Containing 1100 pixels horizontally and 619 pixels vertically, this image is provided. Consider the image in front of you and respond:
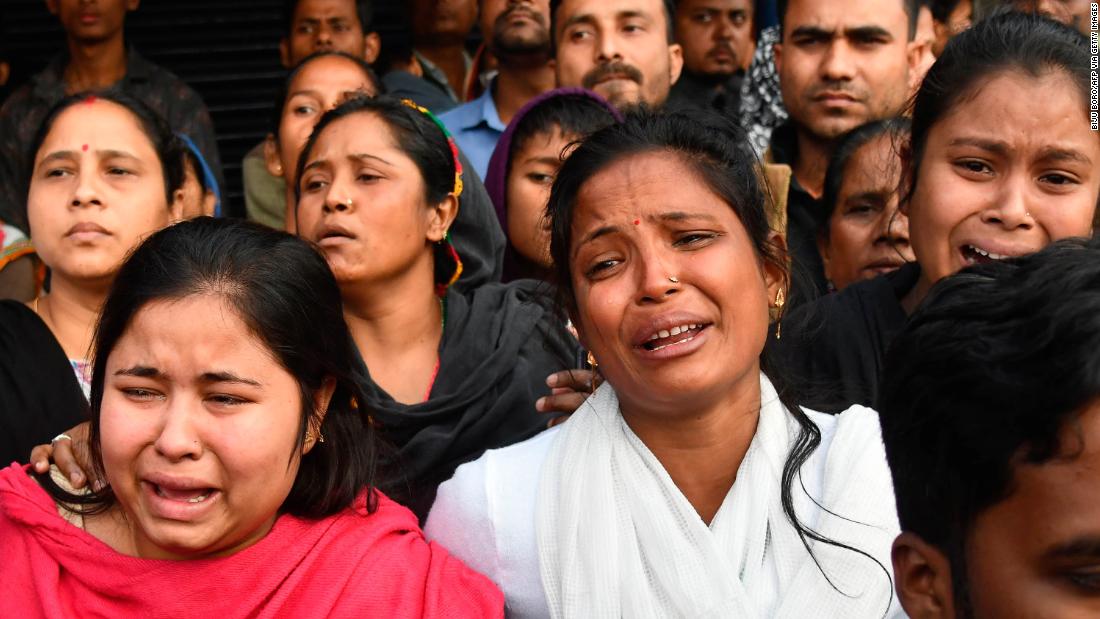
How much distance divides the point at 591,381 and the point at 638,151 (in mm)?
626

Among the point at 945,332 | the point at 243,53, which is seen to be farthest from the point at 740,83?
the point at 945,332

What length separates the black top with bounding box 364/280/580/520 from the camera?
300cm

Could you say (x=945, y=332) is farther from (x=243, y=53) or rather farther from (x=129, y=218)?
(x=243, y=53)

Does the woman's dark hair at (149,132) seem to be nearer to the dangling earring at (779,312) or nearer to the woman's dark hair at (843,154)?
the dangling earring at (779,312)

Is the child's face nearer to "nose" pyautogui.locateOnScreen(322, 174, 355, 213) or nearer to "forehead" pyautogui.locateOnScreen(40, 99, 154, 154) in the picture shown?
"nose" pyautogui.locateOnScreen(322, 174, 355, 213)

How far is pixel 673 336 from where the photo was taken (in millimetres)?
2232

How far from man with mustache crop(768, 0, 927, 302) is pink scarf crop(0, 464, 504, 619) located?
242cm

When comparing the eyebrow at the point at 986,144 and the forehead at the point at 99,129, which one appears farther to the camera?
the forehead at the point at 99,129

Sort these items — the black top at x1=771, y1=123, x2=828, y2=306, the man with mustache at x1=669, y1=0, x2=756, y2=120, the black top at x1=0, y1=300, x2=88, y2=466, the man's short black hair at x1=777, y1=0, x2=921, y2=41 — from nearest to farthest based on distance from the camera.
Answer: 1. the black top at x1=0, y1=300, x2=88, y2=466
2. the black top at x1=771, y1=123, x2=828, y2=306
3. the man's short black hair at x1=777, y1=0, x2=921, y2=41
4. the man with mustache at x1=669, y1=0, x2=756, y2=120

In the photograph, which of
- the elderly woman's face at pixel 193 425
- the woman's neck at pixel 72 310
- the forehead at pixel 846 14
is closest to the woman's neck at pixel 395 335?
the woman's neck at pixel 72 310

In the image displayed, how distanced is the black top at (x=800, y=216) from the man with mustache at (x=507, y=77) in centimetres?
115

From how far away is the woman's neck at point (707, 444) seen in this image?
2.32 meters

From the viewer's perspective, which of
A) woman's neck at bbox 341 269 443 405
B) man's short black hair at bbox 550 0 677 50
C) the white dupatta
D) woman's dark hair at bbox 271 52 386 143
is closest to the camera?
the white dupatta

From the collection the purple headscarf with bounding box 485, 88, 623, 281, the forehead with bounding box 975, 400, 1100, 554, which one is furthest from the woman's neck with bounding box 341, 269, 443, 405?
the forehead with bounding box 975, 400, 1100, 554
